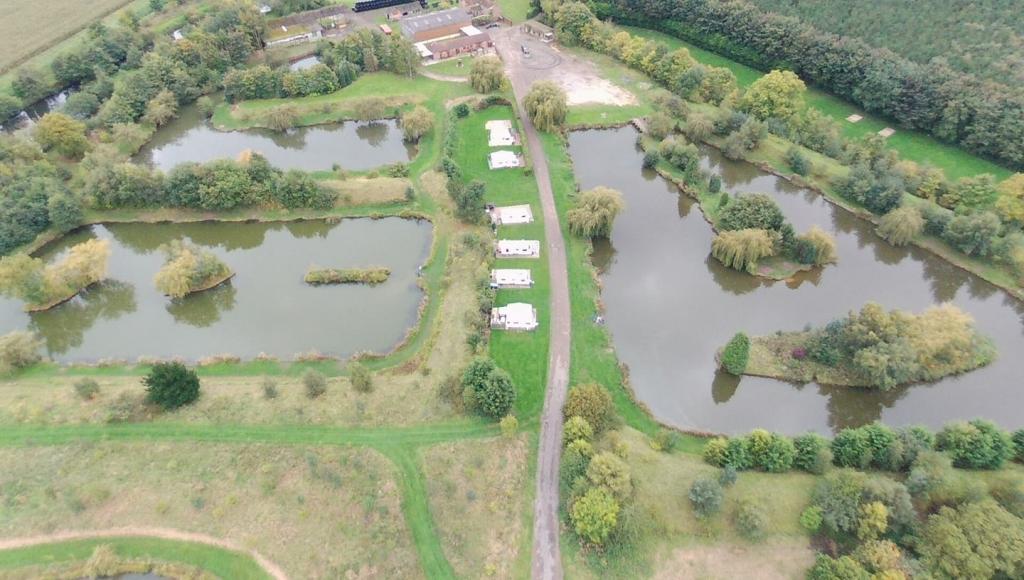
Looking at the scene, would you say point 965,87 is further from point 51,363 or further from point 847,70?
point 51,363

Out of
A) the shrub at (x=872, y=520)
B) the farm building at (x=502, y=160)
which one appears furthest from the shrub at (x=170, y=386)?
the shrub at (x=872, y=520)

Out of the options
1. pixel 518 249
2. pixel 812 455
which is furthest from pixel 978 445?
pixel 518 249

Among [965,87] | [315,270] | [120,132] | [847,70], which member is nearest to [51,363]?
[315,270]

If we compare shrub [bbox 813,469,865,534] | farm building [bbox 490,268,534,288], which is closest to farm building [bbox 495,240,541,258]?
farm building [bbox 490,268,534,288]

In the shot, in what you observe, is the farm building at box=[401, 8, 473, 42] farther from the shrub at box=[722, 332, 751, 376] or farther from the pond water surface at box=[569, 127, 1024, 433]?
the shrub at box=[722, 332, 751, 376]

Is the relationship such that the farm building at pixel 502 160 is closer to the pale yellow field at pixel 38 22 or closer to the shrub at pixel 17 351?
the shrub at pixel 17 351

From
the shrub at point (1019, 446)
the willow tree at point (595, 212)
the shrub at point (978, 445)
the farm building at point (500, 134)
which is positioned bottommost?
the shrub at point (1019, 446)

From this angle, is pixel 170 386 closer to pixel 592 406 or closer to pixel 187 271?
pixel 187 271
